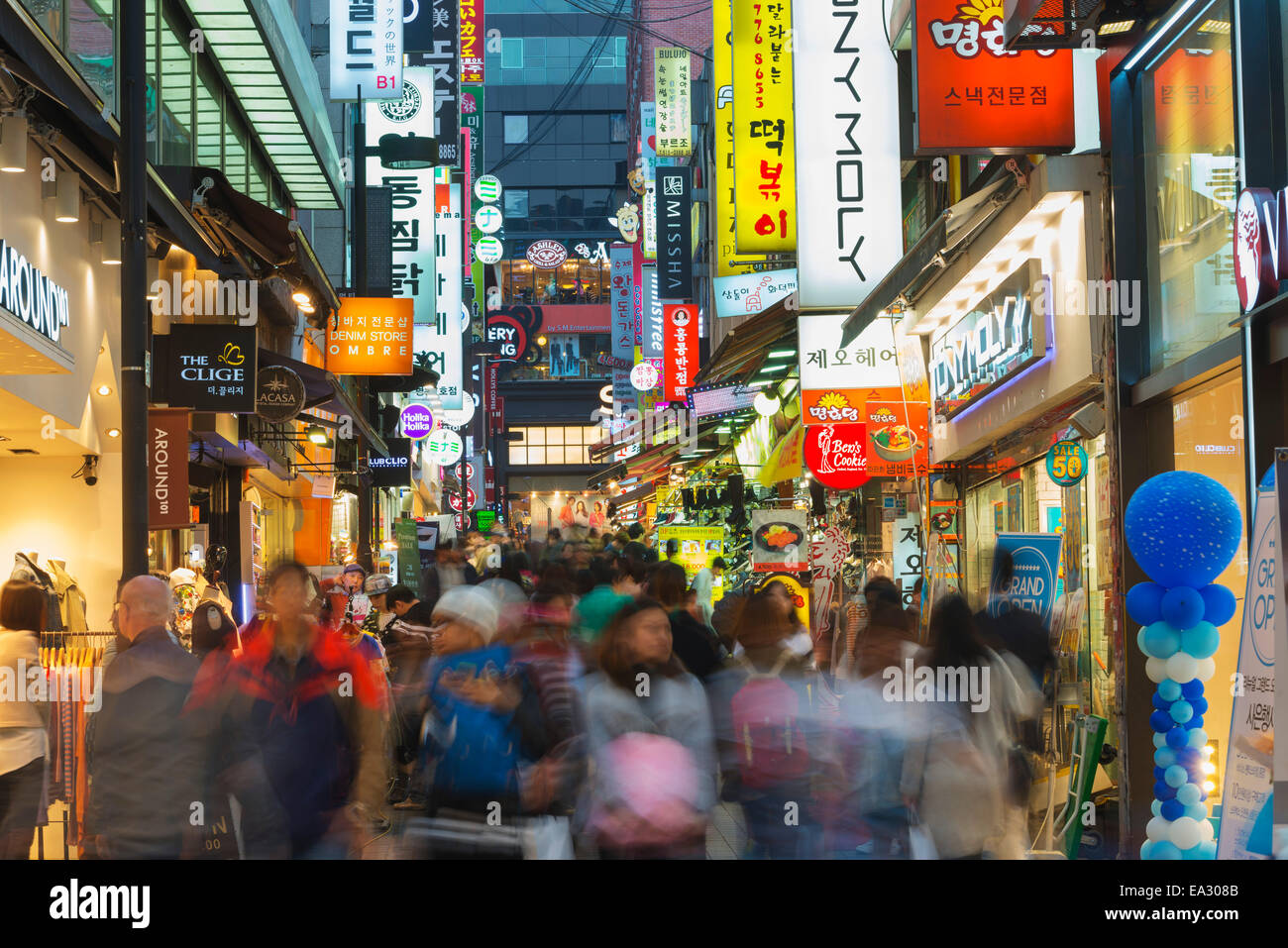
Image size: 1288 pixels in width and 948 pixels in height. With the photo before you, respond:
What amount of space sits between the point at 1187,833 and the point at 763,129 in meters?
12.2

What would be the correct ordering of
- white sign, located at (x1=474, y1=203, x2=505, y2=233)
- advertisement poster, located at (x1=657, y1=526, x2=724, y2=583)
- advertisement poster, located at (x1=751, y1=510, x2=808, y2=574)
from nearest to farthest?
1. advertisement poster, located at (x1=751, y1=510, x2=808, y2=574)
2. advertisement poster, located at (x1=657, y1=526, x2=724, y2=583)
3. white sign, located at (x1=474, y1=203, x2=505, y2=233)

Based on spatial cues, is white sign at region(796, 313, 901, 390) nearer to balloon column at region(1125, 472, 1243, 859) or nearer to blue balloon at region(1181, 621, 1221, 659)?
balloon column at region(1125, 472, 1243, 859)

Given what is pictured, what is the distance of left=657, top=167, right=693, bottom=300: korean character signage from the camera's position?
37125 mm

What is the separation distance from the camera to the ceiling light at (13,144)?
9.88 metres

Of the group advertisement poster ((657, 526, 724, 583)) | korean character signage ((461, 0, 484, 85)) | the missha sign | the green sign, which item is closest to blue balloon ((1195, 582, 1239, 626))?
the missha sign

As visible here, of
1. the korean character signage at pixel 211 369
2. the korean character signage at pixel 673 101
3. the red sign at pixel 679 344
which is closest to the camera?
the korean character signage at pixel 211 369

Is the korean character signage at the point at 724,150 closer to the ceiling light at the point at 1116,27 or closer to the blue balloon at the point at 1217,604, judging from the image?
the ceiling light at the point at 1116,27

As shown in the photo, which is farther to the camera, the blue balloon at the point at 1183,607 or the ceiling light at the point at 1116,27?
the ceiling light at the point at 1116,27

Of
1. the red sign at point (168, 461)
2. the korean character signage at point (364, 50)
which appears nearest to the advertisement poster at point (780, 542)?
the red sign at point (168, 461)

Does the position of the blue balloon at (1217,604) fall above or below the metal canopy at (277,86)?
below

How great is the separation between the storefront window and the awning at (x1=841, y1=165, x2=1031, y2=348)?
4.95 ft

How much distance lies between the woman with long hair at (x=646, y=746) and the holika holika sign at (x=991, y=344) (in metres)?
6.49
